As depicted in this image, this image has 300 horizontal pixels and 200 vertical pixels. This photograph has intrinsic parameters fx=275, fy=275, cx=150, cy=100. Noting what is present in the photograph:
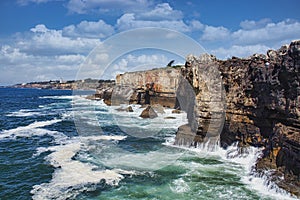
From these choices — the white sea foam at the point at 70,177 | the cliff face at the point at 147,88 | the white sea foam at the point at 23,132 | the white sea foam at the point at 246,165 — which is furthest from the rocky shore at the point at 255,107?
the cliff face at the point at 147,88

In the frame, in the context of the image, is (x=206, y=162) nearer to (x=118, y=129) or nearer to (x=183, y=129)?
(x=183, y=129)

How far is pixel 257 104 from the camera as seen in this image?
21531 millimetres

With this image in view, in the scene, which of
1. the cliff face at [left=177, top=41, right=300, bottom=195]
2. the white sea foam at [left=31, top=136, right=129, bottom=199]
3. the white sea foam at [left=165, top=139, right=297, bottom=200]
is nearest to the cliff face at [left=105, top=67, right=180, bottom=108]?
the cliff face at [left=177, top=41, right=300, bottom=195]

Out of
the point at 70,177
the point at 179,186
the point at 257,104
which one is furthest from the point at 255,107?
the point at 70,177

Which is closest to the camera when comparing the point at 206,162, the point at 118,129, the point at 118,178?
the point at 118,178

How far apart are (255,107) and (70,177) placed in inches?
583

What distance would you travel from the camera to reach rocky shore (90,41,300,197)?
52.7ft

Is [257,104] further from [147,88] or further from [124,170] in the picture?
[147,88]

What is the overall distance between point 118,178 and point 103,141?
468 inches

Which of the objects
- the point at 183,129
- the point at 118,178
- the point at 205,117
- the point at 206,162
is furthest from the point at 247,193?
the point at 183,129

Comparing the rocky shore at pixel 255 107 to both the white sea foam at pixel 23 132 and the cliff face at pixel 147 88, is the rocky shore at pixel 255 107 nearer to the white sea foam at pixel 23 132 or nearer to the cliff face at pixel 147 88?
the white sea foam at pixel 23 132

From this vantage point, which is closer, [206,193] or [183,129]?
[206,193]

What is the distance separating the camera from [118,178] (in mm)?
17891

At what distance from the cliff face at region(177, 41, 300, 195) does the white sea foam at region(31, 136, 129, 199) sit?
9.54 m
